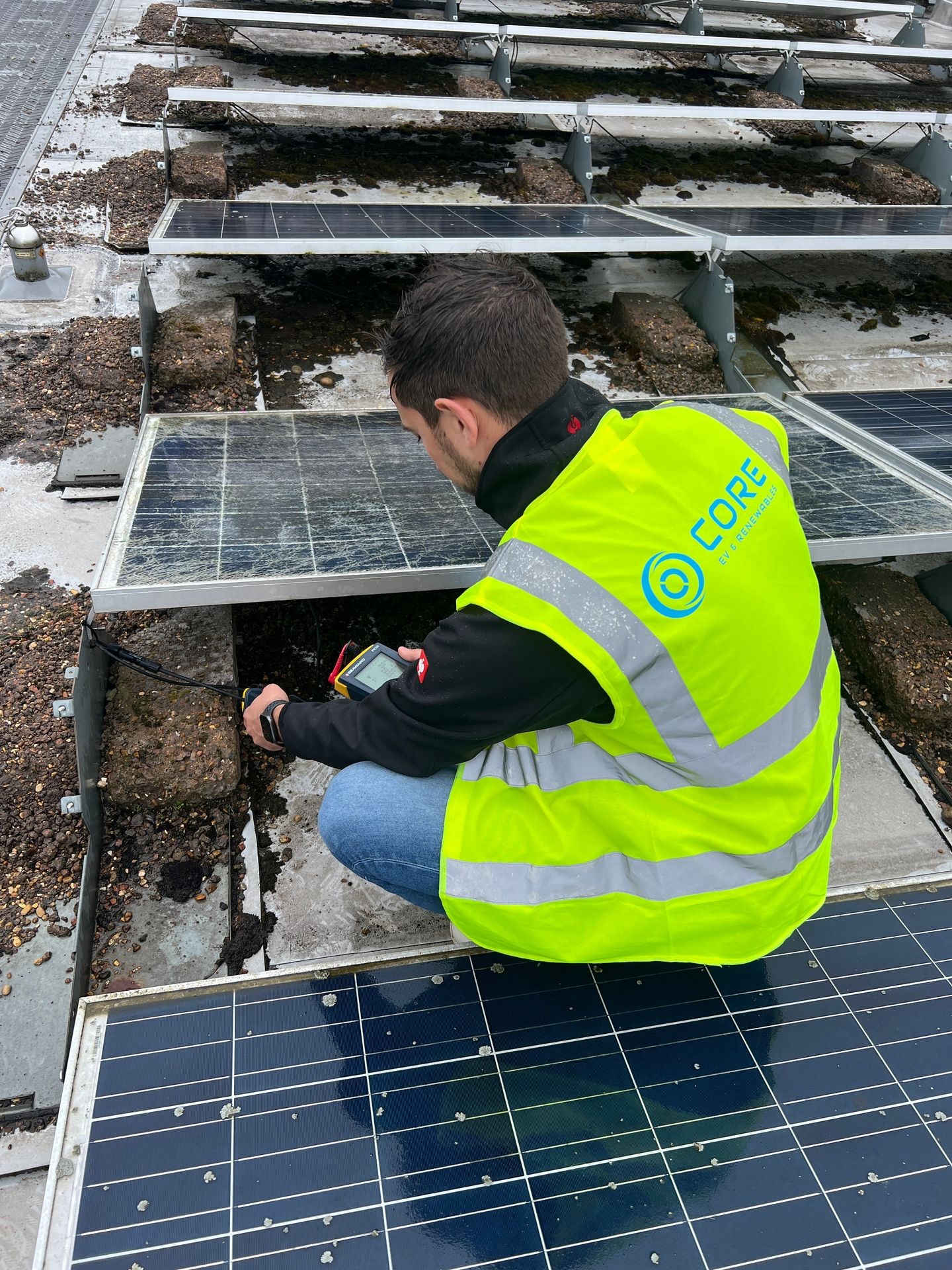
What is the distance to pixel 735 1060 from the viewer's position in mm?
2010

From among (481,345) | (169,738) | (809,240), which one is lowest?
(169,738)

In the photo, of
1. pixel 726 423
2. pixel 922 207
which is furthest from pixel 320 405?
pixel 922 207

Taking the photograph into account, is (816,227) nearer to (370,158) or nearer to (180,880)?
(370,158)

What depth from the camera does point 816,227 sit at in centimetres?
558

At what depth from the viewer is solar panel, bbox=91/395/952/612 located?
271cm

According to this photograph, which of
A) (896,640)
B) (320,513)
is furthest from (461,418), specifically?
(896,640)

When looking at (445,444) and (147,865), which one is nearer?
(445,444)

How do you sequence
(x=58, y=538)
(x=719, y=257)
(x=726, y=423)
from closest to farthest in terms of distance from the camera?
1. (x=726, y=423)
2. (x=58, y=538)
3. (x=719, y=257)

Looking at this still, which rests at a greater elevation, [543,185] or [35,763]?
[543,185]

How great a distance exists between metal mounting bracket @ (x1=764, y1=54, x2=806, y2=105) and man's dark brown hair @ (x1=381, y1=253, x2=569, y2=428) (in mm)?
7748

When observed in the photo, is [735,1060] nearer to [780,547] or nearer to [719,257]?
[780,547]

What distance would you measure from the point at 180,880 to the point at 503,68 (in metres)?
7.22

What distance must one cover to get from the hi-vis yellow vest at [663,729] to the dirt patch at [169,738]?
1.16 metres

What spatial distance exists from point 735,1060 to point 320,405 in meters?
3.54
